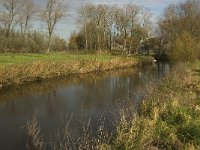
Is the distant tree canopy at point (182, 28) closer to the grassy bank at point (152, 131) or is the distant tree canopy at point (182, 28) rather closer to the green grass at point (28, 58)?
the green grass at point (28, 58)

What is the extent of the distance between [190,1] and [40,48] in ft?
85.7

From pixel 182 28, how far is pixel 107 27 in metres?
20.8

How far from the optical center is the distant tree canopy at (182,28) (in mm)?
36484

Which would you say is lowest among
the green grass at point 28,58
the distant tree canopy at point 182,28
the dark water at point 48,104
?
the dark water at point 48,104

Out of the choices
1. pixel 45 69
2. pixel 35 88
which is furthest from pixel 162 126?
pixel 45 69

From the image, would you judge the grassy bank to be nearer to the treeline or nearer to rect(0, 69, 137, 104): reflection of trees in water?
rect(0, 69, 137, 104): reflection of trees in water

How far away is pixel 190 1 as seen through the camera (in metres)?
53.5

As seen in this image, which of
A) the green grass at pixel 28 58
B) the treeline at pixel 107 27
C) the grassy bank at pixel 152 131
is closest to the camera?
the grassy bank at pixel 152 131

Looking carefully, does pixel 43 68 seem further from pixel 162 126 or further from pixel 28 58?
pixel 162 126

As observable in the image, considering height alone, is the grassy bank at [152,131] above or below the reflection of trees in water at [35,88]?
above

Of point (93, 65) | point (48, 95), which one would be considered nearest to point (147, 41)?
point (93, 65)

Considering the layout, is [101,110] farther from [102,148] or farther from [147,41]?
[147,41]

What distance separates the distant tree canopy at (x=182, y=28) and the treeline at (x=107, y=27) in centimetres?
605

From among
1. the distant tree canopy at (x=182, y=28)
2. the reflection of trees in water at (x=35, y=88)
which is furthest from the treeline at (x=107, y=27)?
the reflection of trees in water at (x=35, y=88)
